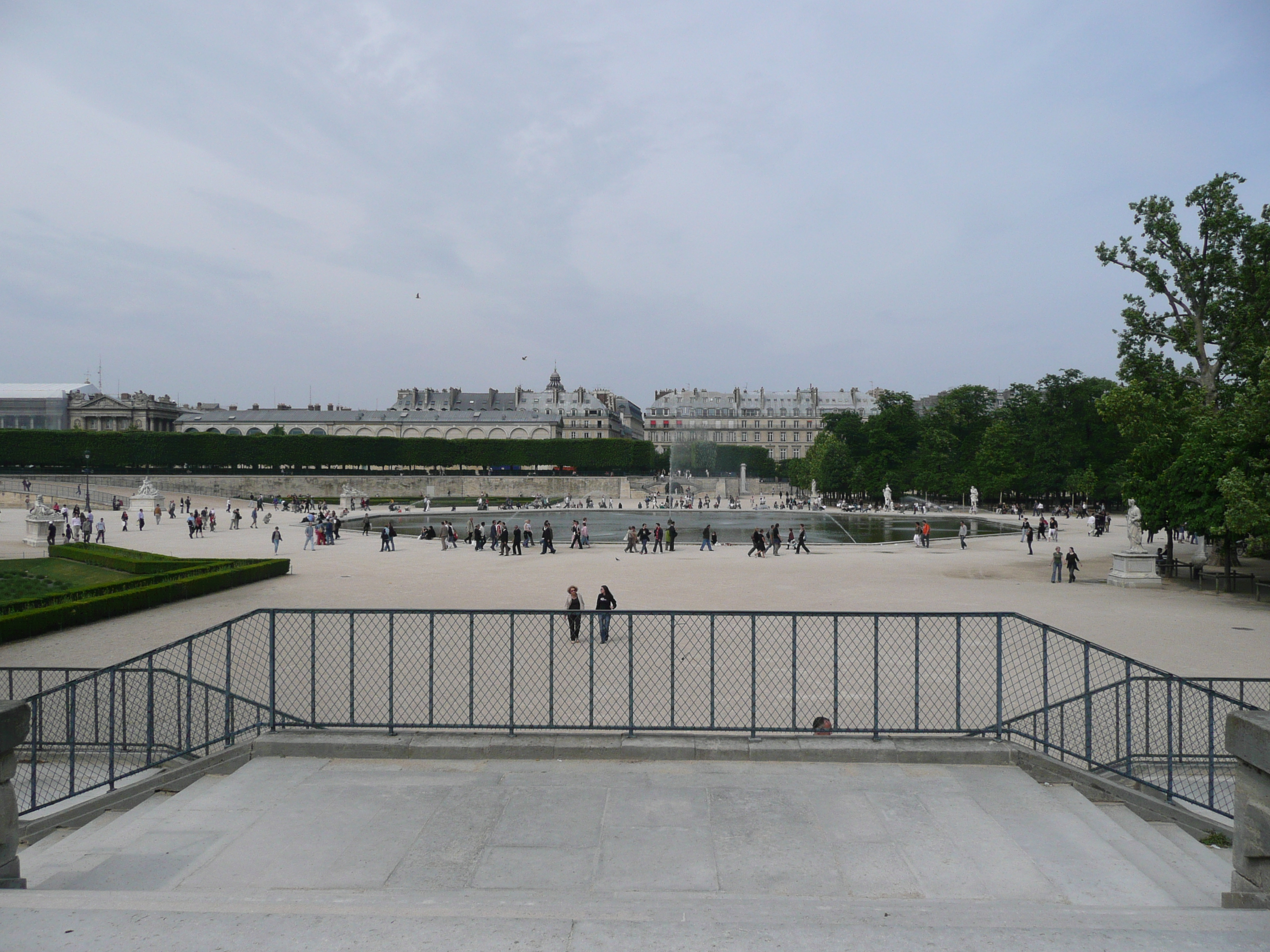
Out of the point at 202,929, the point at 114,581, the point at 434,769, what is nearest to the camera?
the point at 202,929

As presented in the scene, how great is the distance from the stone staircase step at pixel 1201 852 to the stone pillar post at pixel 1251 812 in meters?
1.03

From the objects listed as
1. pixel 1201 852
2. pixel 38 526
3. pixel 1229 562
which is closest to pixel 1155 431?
pixel 1229 562

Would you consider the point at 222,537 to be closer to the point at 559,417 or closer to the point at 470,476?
the point at 470,476

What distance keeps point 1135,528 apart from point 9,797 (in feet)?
84.5

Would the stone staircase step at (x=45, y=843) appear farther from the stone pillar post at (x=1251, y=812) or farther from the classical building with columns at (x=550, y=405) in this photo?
the classical building with columns at (x=550, y=405)

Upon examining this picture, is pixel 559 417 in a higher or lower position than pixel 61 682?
higher

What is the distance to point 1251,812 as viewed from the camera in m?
4.53

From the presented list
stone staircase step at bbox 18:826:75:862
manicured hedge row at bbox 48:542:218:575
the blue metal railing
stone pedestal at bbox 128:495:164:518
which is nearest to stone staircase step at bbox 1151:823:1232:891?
the blue metal railing

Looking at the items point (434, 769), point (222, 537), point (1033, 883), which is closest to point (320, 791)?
point (434, 769)

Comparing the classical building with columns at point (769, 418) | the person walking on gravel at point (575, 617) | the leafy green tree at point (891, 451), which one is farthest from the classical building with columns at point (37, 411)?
the person walking on gravel at point (575, 617)

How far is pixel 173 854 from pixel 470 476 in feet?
295

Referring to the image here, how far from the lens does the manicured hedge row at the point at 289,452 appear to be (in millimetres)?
79938

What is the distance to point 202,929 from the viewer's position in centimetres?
386

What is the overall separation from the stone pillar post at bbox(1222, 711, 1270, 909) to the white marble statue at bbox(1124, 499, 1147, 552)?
67.3 ft
